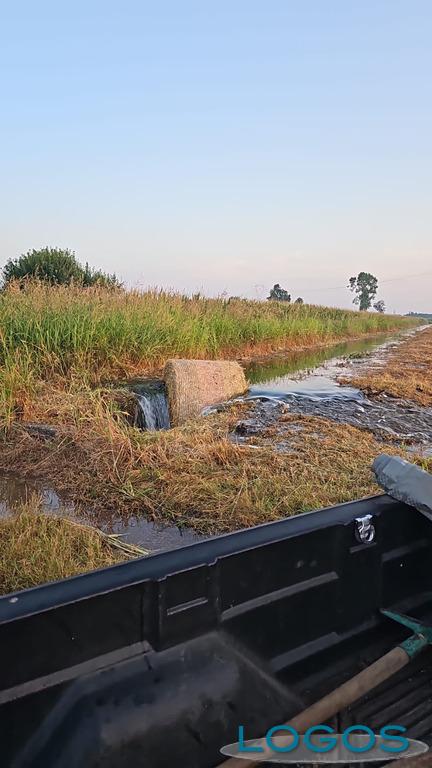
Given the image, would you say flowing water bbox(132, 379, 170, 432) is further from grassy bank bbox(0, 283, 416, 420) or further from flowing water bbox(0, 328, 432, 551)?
grassy bank bbox(0, 283, 416, 420)

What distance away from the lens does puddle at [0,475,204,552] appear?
3.45 meters

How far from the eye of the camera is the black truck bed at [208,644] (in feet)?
3.96

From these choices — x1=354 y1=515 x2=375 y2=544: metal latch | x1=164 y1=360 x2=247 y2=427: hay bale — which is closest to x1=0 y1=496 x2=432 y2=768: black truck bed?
x1=354 y1=515 x2=375 y2=544: metal latch

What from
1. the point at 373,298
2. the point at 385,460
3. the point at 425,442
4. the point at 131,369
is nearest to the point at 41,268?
the point at 131,369

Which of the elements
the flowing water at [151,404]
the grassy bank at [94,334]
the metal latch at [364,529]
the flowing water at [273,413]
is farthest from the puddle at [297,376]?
the metal latch at [364,529]

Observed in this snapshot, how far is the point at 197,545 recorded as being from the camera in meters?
1.49

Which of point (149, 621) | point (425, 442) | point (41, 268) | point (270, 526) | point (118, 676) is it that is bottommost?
point (425, 442)

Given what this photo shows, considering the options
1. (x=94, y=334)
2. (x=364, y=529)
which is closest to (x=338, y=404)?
(x=94, y=334)

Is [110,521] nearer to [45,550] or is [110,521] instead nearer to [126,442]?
[45,550]

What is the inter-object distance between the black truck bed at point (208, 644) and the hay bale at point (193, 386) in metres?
5.30

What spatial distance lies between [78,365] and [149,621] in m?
6.58

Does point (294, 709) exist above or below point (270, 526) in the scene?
below

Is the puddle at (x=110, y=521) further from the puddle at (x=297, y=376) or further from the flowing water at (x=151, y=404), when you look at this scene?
the puddle at (x=297, y=376)

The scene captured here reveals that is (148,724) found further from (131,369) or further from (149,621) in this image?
(131,369)
